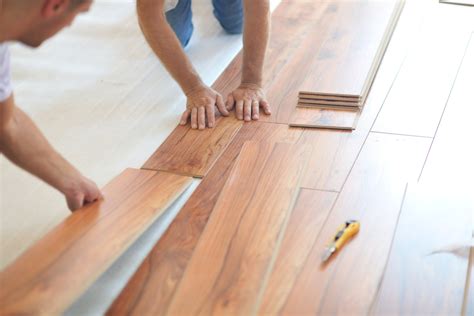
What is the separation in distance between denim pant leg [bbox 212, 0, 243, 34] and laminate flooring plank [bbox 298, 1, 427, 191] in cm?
92

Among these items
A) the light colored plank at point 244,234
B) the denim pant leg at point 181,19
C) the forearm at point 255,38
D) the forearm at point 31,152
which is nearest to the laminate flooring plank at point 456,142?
the light colored plank at point 244,234

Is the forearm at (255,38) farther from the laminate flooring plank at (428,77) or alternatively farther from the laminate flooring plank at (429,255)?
the laminate flooring plank at (429,255)

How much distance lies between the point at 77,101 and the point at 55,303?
187cm

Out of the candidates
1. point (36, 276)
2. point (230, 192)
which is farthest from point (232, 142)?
point (36, 276)

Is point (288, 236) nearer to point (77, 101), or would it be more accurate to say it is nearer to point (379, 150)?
point (379, 150)

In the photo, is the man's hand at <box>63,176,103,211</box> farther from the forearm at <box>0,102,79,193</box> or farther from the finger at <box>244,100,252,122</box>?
the finger at <box>244,100,252,122</box>

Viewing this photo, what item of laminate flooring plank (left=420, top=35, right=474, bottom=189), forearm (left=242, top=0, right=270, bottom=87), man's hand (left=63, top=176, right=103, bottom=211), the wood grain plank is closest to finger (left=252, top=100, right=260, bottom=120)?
forearm (left=242, top=0, right=270, bottom=87)

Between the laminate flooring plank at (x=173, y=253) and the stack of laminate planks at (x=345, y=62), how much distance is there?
11.1 inches

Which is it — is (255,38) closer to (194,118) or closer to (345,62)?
(194,118)

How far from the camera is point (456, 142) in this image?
3.42 metres

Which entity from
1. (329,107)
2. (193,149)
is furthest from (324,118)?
Result: (193,149)

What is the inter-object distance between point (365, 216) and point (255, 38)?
1.18m

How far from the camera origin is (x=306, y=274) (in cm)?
261

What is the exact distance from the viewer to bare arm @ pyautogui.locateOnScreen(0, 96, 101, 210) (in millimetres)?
2582
